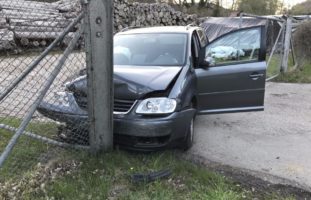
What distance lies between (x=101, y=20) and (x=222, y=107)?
8.43 feet

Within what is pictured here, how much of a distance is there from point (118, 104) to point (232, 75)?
203cm

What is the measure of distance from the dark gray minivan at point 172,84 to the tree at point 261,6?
33747 millimetres

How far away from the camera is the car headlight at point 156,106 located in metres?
4.30

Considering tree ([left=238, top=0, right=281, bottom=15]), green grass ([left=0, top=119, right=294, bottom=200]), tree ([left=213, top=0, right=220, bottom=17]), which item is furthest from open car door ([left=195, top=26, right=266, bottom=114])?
tree ([left=238, top=0, right=281, bottom=15])

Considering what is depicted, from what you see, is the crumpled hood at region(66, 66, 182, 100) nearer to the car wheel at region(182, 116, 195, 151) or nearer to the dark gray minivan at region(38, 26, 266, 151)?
the dark gray minivan at region(38, 26, 266, 151)

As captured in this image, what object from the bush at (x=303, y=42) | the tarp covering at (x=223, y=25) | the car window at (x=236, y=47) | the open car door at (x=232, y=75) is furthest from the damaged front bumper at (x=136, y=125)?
the tarp covering at (x=223, y=25)

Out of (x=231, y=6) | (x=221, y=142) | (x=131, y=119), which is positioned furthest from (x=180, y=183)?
(x=231, y=6)

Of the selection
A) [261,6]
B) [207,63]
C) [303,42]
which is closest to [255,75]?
[207,63]

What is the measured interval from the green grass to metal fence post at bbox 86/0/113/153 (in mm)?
332

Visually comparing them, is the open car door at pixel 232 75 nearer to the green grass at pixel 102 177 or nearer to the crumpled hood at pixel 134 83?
the crumpled hood at pixel 134 83

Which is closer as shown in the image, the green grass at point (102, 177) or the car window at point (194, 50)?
the green grass at point (102, 177)

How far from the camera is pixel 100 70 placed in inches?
158

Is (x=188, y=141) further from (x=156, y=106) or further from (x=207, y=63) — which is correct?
(x=207, y=63)

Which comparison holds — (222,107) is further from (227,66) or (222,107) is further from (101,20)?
(101,20)
